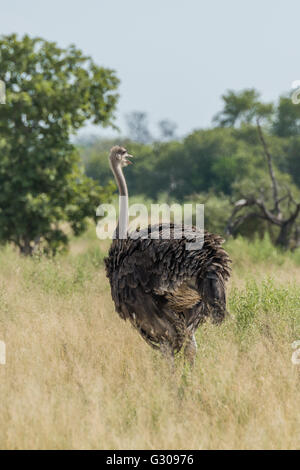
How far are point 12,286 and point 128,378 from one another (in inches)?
138

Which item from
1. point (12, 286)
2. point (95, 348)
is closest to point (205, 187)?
point (12, 286)

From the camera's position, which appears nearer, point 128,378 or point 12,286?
point 128,378

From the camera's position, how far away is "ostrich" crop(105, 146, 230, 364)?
4.19 meters

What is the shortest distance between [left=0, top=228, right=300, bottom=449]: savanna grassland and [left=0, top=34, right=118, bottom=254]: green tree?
4.79 m

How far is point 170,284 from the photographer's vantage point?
428 centimetres

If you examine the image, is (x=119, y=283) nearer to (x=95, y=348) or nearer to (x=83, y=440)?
(x=95, y=348)

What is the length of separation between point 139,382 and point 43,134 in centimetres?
784

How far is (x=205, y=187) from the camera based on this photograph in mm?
29219

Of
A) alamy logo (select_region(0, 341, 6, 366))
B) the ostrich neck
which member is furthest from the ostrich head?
alamy logo (select_region(0, 341, 6, 366))

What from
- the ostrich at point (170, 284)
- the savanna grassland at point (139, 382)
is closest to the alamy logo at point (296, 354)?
the savanna grassland at point (139, 382)

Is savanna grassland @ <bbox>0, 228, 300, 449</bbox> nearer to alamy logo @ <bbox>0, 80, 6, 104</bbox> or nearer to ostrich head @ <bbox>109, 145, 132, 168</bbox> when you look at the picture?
ostrich head @ <bbox>109, 145, 132, 168</bbox>

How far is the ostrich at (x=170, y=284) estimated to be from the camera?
13.8ft

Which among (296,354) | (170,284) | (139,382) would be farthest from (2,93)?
(296,354)
